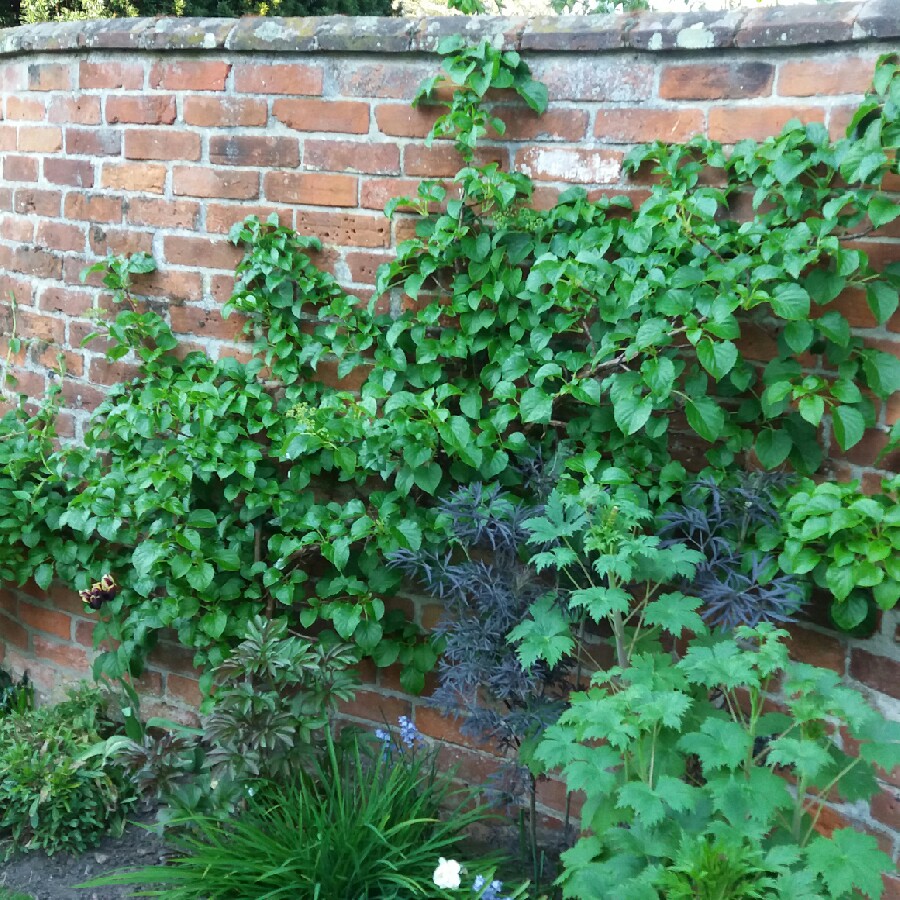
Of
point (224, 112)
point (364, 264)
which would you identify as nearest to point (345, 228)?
point (364, 264)

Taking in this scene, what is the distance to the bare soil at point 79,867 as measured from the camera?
249cm

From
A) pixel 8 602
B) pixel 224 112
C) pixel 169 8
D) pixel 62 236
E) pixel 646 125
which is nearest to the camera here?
pixel 646 125

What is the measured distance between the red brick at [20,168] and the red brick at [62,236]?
0.55ft

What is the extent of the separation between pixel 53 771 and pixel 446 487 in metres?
1.39

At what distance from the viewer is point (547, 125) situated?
2.39 m

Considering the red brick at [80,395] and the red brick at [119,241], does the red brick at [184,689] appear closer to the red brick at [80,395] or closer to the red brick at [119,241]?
the red brick at [80,395]

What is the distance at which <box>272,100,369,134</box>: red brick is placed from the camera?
2.56 meters

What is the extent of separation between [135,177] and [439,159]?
101 cm

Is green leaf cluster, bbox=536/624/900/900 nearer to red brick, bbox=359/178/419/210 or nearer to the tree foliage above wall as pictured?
red brick, bbox=359/178/419/210

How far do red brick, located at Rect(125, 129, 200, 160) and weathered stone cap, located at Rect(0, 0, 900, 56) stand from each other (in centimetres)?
24

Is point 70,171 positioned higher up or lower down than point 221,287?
higher up

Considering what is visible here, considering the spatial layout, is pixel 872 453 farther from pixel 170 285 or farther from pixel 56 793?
pixel 56 793

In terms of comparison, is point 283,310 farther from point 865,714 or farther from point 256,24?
point 865,714

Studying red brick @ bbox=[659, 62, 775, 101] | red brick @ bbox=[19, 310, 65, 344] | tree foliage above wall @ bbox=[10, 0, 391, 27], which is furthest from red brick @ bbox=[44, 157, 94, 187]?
tree foliage above wall @ bbox=[10, 0, 391, 27]
